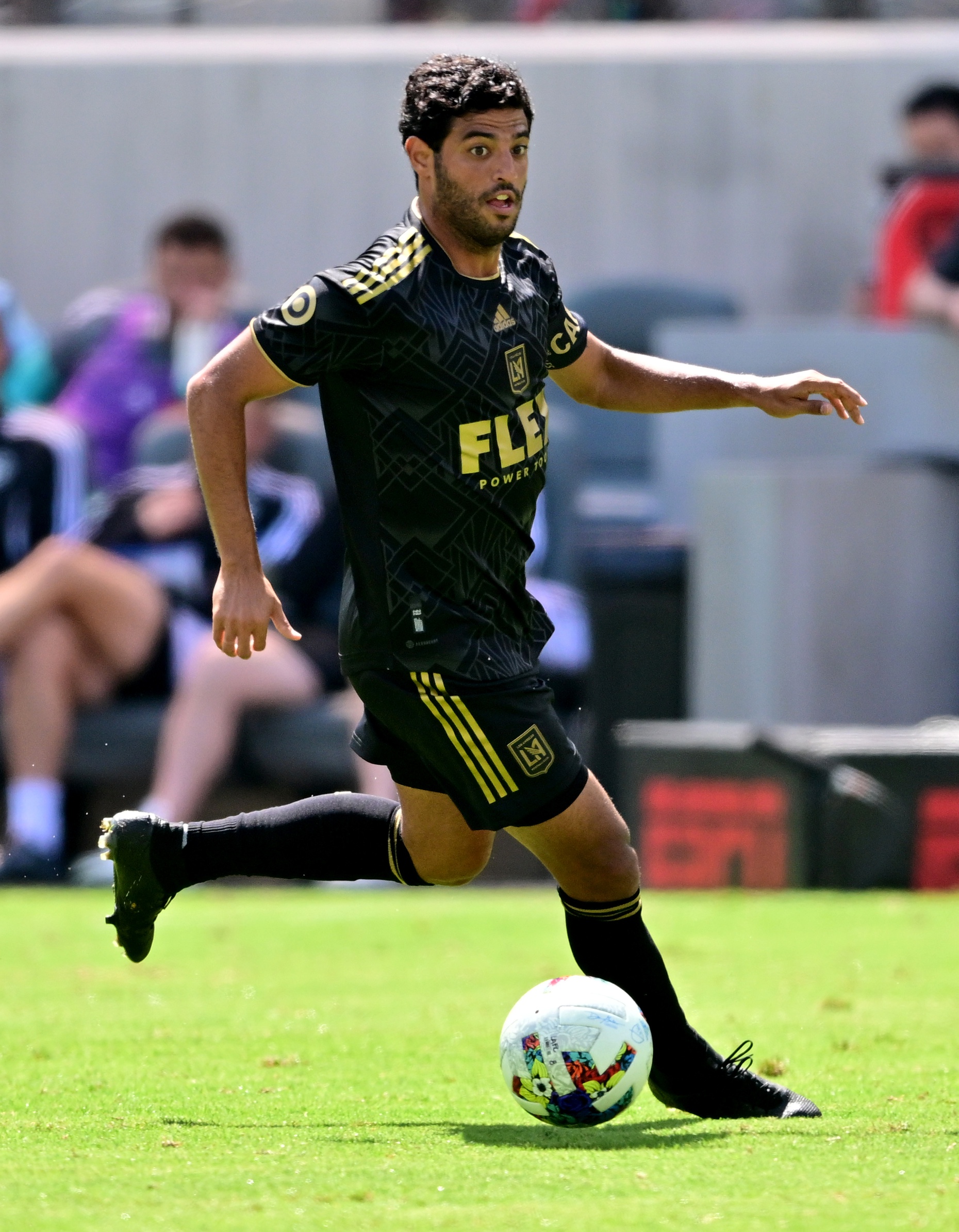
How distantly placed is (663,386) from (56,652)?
6471mm

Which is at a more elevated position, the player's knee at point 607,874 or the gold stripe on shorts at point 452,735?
the gold stripe on shorts at point 452,735

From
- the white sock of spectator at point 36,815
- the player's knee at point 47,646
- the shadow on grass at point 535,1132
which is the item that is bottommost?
the white sock of spectator at point 36,815

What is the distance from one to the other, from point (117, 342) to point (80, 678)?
235 centimetres

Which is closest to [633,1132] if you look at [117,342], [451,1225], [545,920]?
[451,1225]

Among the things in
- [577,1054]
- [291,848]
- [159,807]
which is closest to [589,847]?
[577,1054]

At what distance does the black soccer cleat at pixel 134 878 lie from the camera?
189 inches

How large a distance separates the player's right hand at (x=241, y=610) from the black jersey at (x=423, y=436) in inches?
10.2

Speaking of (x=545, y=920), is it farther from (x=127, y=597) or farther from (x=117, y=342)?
(x=117, y=342)

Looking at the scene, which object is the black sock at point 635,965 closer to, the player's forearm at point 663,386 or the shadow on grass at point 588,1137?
the shadow on grass at point 588,1137

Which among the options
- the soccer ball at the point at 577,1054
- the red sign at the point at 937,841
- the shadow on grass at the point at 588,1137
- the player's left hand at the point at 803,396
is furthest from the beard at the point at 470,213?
the red sign at the point at 937,841

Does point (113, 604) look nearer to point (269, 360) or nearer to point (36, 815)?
point (36, 815)

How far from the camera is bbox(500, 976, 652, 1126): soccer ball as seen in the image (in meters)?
4.33

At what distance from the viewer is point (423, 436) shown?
4473 mm

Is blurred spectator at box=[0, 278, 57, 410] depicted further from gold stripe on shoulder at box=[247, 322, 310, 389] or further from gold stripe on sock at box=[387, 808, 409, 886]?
gold stripe on shoulder at box=[247, 322, 310, 389]
